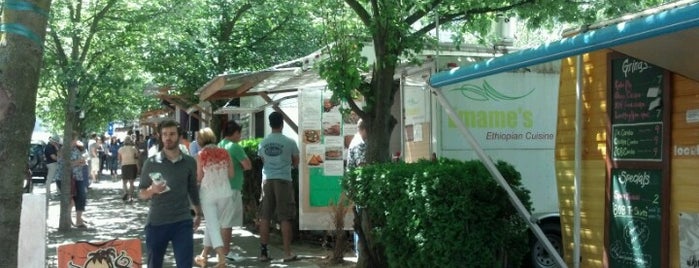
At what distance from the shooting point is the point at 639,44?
5.14 m

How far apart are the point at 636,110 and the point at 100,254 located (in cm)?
420

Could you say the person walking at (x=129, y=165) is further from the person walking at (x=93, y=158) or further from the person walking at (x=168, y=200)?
the person walking at (x=168, y=200)

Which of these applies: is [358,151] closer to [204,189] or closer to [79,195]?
[204,189]

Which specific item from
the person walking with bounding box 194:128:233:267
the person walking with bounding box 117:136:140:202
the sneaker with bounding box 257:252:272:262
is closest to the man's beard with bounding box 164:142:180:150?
the person walking with bounding box 194:128:233:267

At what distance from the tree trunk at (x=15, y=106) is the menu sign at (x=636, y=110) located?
13.2 feet

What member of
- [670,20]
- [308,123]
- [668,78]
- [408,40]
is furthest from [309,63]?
[670,20]

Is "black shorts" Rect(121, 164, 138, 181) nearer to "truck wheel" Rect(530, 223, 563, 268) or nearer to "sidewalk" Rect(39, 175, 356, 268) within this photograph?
"sidewalk" Rect(39, 175, 356, 268)

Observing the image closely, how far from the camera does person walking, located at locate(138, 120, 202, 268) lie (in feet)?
21.8

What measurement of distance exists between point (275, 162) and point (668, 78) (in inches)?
213

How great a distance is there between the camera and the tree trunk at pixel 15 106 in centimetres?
345

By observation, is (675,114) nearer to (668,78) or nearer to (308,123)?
(668,78)

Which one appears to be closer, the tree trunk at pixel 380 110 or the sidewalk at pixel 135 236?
the tree trunk at pixel 380 110

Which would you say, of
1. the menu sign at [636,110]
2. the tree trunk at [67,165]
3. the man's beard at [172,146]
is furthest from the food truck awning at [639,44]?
the tree trunk at [67,165]

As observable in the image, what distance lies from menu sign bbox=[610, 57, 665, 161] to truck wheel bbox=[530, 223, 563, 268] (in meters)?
2.54
